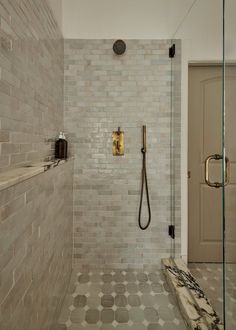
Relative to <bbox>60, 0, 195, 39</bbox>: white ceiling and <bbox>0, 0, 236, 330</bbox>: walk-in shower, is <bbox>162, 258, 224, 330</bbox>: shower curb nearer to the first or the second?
<bbox>0, 0, 236, 330</bbox>: walk-in shower

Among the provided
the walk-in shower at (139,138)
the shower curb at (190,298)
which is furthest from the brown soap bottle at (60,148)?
the shower curb at (190,298)

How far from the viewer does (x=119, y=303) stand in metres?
1.85

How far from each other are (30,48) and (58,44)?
0.82 metres

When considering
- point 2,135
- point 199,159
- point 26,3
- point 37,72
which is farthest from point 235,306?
point 26,3

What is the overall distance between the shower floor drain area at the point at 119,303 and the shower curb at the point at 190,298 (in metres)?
0.08

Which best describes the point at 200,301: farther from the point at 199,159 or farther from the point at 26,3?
the point at 26,3

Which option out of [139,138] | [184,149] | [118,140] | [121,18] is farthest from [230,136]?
[121,18]

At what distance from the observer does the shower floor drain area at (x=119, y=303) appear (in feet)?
5.41

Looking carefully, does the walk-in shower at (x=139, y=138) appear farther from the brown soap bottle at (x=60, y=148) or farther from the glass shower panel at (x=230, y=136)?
the glass shower panel at (x=230, y=136)

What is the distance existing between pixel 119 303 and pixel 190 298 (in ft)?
1.70

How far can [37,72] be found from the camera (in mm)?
1514

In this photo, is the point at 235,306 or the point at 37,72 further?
the point at 37,72

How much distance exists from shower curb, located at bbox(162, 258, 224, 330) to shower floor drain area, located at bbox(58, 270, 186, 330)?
8 cm

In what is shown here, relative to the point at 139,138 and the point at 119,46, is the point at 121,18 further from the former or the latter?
the point at 139,138
